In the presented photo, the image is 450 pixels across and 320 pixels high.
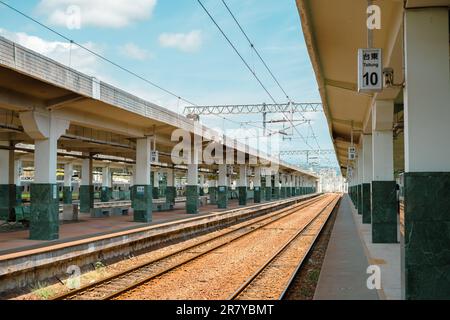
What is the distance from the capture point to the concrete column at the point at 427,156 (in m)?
6.39

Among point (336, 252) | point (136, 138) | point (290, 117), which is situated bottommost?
point (336, 252)

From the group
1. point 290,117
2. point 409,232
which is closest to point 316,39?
point 409,232

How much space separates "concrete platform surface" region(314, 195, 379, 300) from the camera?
7973mm

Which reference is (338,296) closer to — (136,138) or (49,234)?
(49,234)

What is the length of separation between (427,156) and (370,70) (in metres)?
1.75

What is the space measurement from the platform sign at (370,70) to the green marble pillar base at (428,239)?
1.65 meters

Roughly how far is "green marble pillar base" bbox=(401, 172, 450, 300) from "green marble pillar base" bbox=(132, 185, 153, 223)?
16272mm

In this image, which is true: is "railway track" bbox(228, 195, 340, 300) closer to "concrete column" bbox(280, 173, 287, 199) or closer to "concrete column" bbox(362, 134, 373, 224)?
"concrete column" bbox(362, 134, 373, 224)

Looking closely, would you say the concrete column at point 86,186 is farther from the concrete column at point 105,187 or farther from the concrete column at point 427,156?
the concrete column at point 427,156

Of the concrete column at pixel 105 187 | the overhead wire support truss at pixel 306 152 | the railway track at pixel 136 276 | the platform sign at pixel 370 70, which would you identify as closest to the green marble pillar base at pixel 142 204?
the railway track at pixel 136 276
